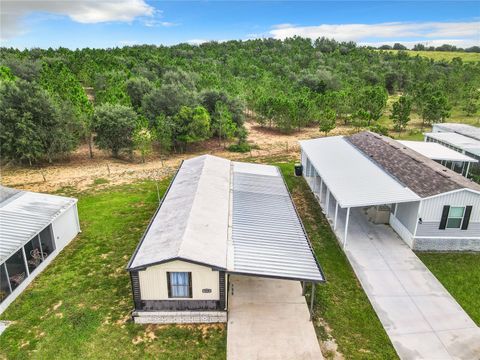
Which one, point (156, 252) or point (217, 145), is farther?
point (217, 145)

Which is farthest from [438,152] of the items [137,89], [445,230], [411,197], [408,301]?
[137,89]

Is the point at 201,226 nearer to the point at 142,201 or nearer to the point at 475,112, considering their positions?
the point at 142,201

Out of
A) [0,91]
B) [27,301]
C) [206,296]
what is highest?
[0,91]

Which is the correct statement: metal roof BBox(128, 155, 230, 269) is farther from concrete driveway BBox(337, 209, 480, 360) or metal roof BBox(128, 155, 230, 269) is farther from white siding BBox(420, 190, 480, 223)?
white siding BBox(420, 190, 480, 223)

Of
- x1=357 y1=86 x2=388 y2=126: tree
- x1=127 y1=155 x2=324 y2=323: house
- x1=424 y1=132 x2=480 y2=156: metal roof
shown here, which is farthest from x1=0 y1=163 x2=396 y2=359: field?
x1=357 y1=86 x2=388 y2=126: tree

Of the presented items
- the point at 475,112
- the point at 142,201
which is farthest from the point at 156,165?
the point at 475,112

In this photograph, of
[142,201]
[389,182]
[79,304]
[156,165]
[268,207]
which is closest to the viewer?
[79,304]

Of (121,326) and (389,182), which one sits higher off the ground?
(389,182)
